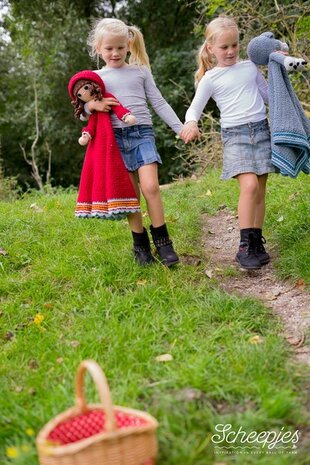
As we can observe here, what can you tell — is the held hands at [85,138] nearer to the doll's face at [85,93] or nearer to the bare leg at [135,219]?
the doll's face at [85,93]

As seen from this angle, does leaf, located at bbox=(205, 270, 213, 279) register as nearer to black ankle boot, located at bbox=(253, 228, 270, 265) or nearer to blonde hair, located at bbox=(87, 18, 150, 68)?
black ankle boot, located at bbox=(253, 228, 270, 265)

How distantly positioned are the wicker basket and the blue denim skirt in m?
2.06

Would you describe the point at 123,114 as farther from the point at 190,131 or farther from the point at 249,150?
the point at 249,150

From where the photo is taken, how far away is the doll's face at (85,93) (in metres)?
3.79

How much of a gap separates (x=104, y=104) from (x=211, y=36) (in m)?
0.93

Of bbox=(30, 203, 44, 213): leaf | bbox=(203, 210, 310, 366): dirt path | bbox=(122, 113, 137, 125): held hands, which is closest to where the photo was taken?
bbox=(203, 210, 310, 366): dirt path

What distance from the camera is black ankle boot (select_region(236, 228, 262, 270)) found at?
13.2 ft

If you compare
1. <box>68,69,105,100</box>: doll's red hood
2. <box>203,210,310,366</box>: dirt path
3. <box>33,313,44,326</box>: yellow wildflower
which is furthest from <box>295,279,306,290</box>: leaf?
<box>68,69,105,100</box>: doll's red hood

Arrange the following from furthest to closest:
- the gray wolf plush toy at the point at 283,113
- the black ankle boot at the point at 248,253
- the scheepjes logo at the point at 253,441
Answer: the black ankle boot at the point at 248,253 < the gray wolf plush toy at the point at 283,113 < the scheepjes logo at the point at 253,441

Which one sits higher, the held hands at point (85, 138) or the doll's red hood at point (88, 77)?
the doll's red hood at point (88, 77)

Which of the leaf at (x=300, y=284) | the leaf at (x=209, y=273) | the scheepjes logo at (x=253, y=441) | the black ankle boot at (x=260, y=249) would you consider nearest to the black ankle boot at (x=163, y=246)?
the leaf at (x=209, y=273)

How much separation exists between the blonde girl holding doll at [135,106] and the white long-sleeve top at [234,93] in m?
0.29

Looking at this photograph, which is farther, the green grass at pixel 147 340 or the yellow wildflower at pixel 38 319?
the yellow wildflower at pixel 38 319

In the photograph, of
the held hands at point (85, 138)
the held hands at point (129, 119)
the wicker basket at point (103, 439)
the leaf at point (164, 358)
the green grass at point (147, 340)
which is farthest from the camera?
the held hands at point (85, 138)
